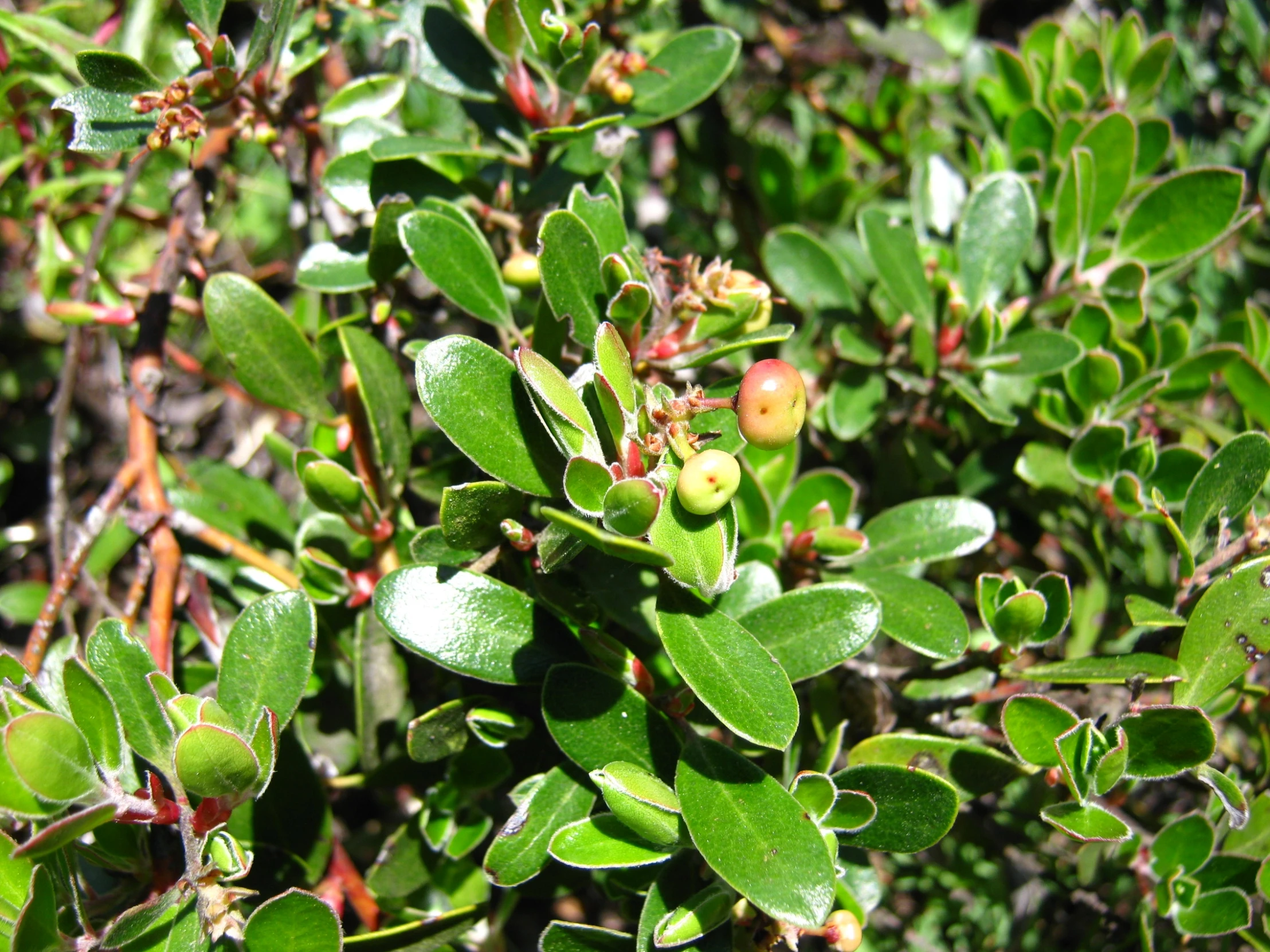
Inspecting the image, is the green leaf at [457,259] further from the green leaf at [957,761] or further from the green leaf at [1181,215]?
the green leaf at [1181,215]

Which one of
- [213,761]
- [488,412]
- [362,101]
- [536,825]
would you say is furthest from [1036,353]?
[213,761]

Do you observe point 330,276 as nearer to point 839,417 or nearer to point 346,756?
point 346,756

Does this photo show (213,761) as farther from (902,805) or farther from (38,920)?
(902,805)

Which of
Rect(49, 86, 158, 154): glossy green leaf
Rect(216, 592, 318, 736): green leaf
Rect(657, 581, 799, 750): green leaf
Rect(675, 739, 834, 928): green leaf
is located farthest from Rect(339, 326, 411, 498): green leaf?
Rect(675, 739, 834, 928): green leaf

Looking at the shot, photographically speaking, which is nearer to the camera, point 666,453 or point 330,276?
point 666,453

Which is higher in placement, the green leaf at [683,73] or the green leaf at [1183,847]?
the green leaf at [683,73]

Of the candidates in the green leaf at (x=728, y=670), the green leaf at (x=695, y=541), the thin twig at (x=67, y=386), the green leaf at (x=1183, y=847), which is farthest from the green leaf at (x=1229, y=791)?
the thin twig at (x=67, y=386)

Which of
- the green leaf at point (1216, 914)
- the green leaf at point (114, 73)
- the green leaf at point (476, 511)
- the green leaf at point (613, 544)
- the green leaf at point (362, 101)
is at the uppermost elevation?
the green leaf at point (114, 73)

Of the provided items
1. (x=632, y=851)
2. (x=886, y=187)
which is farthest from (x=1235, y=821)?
(x=886, y=187)
